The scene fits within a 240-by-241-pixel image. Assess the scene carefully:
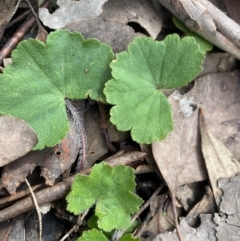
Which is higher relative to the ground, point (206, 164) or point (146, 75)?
point (146, 75)

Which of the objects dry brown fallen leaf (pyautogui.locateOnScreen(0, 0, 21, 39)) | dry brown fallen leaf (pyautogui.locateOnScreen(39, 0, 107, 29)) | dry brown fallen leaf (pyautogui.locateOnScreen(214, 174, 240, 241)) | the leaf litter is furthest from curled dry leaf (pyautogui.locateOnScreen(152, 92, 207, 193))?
dry brown fallen leaf (pyautogui.locateOnScreen(0, 0, 21, 39))

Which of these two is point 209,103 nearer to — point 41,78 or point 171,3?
point 171,3

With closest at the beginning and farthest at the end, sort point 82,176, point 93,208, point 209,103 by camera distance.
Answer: point 82,176 < point 93,208 < point 209,103

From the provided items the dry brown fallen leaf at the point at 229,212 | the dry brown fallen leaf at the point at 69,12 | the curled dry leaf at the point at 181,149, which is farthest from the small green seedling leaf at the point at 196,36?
the dry brown fallen leaf at the point at 229,212

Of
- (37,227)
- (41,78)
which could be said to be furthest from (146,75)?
(37,227)

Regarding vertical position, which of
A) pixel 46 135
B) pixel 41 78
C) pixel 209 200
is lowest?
pixel 209 200

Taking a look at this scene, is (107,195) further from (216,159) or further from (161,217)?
(216,159)

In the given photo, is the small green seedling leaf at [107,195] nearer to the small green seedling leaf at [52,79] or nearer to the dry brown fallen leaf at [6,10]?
the small green seedling leaf at [52,79]

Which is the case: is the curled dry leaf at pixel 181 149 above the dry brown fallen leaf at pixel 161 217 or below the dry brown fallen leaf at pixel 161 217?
above
